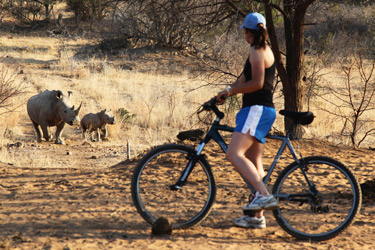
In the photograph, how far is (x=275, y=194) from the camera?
4016 mm

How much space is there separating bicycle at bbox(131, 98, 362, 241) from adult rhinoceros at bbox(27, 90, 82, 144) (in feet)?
19.1

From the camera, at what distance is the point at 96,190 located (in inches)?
206

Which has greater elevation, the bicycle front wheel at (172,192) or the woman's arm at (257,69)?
the woman's arm at (257,69)

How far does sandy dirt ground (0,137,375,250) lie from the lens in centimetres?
384

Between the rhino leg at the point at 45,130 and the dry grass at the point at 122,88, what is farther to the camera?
the dry grass at the point at 122,88

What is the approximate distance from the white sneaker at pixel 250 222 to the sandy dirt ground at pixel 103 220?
0.07m

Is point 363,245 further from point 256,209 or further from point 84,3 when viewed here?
point 84,3

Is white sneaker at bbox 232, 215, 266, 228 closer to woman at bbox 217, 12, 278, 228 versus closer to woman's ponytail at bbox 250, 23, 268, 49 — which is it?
woman at bbox 217, 12, 278, 228

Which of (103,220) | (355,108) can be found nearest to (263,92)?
(103,220)

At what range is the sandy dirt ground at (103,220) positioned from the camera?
3.84 meters

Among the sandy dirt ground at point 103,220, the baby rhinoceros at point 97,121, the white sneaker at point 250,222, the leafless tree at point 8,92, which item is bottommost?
the sandy dirt ground at point 103,220

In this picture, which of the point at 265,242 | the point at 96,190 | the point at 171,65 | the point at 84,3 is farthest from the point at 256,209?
the point at 84,3

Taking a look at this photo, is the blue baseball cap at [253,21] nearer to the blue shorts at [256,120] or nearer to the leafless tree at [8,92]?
Answer: the blue shorts at [256,120]

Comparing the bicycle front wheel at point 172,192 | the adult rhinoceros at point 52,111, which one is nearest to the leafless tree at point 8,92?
the adult rhinoceros at point 52,111
